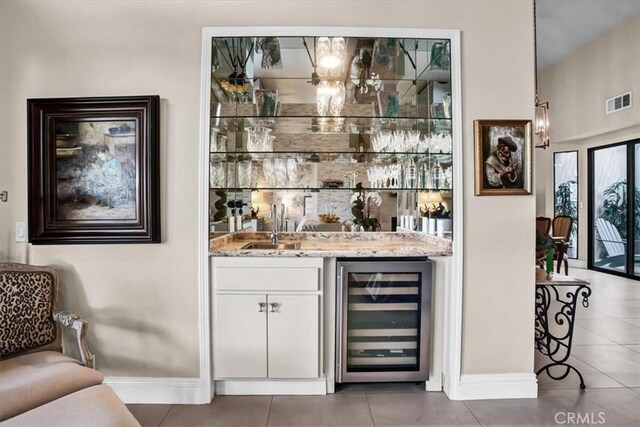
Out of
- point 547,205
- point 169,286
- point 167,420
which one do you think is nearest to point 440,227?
point 169,286

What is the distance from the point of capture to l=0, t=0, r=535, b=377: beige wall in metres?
2.54

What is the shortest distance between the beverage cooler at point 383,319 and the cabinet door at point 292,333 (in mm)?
208

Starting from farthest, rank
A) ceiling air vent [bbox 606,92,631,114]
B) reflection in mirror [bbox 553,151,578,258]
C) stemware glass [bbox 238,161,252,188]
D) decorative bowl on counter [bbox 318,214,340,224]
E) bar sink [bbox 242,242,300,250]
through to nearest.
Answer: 1. reflection in mirror [bbox 553,151,578,258]
2. ceiling air vent [bbox 606,92,631,114]
3. decorative bowl on counter [bbox 318,214,340,224]
4. bar sink [bbox 242,242,300,250]
5. stemware glass [bbox 238,161,252,188]

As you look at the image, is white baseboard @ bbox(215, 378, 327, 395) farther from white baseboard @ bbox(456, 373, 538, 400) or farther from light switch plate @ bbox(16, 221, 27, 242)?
light switch plate @ bbox(16, 221, 27, 242)

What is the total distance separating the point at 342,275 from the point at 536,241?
1442 millimetres

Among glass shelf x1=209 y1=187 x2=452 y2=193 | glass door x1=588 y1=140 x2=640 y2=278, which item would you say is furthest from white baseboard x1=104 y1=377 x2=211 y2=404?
glass door x1=588 y1=140 x2=640 y2=278

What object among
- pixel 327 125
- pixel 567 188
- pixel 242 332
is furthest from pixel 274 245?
pixel 567 188

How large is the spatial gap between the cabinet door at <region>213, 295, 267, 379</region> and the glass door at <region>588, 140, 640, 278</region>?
24.0 feet

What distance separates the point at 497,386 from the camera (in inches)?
101

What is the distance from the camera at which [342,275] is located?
102 inches

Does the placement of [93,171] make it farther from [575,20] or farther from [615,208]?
[615,208]

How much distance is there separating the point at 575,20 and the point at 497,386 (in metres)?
6.55

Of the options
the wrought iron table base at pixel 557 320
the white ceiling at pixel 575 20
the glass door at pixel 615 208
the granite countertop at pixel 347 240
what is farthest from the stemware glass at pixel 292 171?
the glass door at pixel 615 208

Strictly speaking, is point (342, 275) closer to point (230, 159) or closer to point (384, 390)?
point (384, 390)
